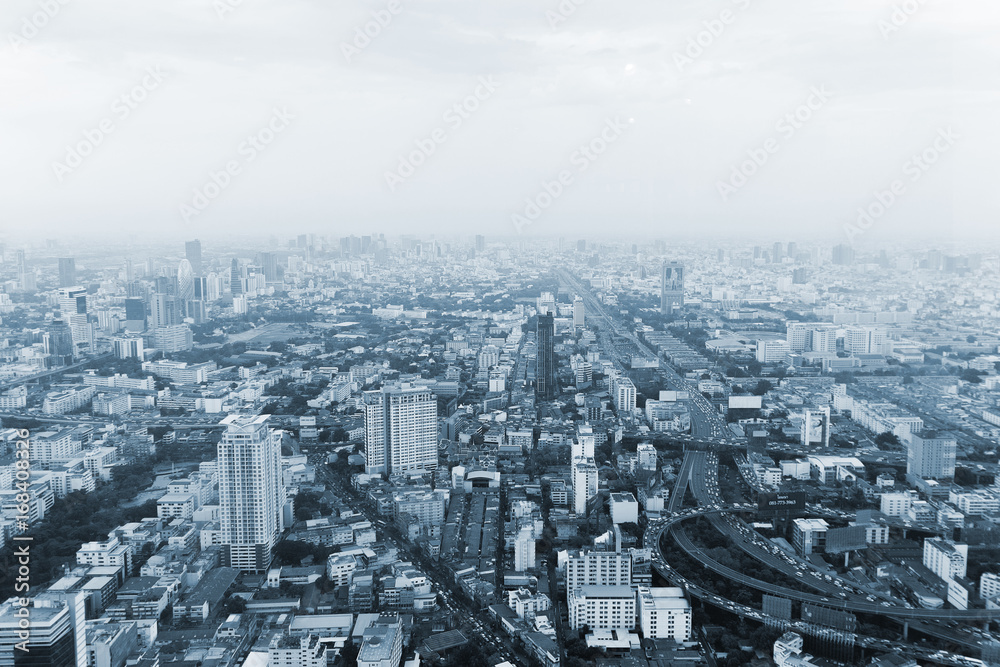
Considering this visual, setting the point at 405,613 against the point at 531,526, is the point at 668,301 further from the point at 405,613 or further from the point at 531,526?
the point at 405,613

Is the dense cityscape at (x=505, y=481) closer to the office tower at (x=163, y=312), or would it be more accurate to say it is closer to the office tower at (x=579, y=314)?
the office tower at (x=163, y=312)

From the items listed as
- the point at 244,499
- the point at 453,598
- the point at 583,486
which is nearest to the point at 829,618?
the point at 453,598

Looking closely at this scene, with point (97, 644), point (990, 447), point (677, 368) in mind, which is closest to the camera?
point (97, 644)

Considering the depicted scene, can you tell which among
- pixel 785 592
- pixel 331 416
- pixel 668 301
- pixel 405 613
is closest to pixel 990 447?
pixel 785 592

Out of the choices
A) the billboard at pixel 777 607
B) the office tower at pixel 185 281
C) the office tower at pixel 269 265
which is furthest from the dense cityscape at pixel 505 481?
the office tower at pixel 269 265

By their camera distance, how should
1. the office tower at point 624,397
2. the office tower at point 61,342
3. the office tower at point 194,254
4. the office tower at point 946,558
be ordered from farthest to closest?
the office tower at point 194,254 → the office tower at point 61,342 → the office tower at point 624,397 → the office tower at point 946,558

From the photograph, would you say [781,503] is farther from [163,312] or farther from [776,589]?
[163,312]
